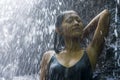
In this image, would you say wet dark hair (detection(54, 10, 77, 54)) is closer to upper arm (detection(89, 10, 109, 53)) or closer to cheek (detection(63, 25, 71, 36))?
cheek (detection(63, 25, 71, 36))

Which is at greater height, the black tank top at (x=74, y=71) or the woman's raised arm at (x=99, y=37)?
the woman's raised arm at (x=99, y=37)

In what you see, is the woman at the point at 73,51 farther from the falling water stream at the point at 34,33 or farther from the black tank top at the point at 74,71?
the falling water stream at the point at 34,33

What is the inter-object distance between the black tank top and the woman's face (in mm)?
248

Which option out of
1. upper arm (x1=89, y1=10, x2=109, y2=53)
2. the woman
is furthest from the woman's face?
upper arm (x1=89, y1=10, x2=109, y2=53)

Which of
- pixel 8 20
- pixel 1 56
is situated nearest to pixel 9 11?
pixel 8 20

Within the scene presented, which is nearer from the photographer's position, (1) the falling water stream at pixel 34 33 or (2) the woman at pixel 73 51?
(2) the woman at pixel 73 51

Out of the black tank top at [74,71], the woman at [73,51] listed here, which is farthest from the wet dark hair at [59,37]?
the black tank top at [74,71]

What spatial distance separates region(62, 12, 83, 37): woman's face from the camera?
4070mm

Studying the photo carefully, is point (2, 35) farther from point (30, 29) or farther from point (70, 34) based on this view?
point (70, 34)

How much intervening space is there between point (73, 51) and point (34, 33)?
526 centimetres

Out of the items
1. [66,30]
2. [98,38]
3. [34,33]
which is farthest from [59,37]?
[34,33]

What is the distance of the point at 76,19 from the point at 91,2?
3.13 metres

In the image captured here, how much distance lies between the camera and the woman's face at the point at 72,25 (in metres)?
4.07

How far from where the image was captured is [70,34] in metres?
4.09
